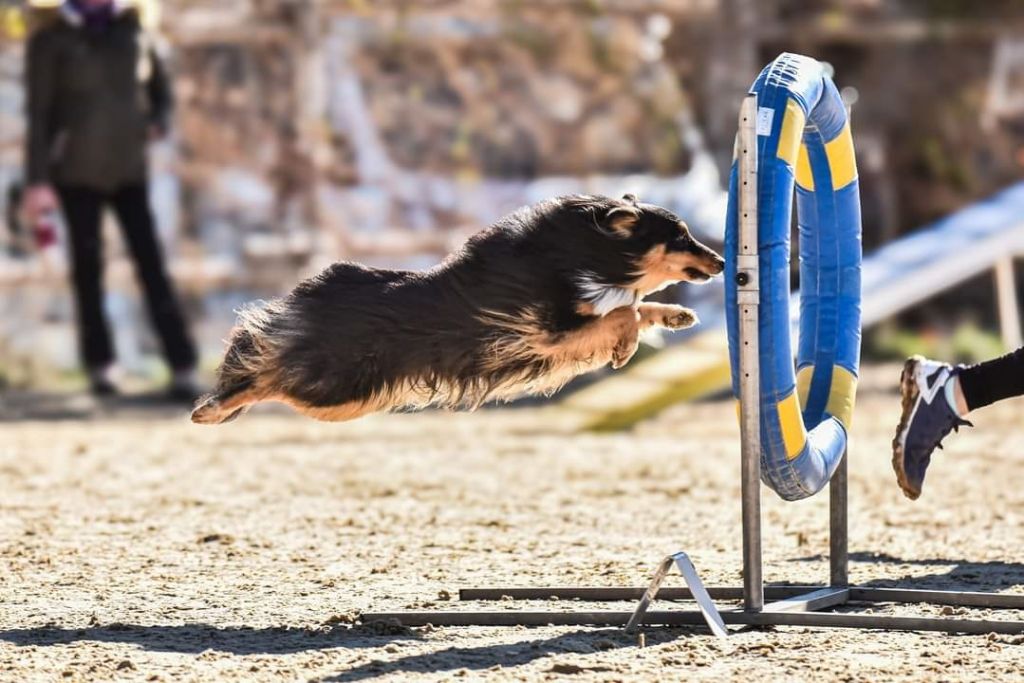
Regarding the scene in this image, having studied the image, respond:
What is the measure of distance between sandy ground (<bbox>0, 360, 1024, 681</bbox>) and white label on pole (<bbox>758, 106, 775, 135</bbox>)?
4.00ft

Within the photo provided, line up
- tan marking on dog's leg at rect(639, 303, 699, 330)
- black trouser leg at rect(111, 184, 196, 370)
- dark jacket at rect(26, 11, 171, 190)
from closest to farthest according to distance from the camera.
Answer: tan marking on dog's leg at rect(639, 303, 699, 330)
dark jacket at rect(26, 11, 171, 190)
black trouser leg at rect(111, 184, 196, 370)

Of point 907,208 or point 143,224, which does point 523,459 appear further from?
point 907,208

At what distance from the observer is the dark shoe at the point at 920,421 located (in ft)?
14.1

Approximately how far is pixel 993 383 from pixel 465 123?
735cm

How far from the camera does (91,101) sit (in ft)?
29.6

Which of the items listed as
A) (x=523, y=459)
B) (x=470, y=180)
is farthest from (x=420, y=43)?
(x=523, y=459)

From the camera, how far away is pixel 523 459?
7172 mm

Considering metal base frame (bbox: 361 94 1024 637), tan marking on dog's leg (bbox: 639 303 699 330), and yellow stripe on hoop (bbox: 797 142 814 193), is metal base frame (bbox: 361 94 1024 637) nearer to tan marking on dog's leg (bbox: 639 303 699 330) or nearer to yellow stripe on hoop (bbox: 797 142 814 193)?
yellow stripe on hoop (bbox: 797 142 814 193)

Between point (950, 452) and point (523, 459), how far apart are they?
1.95 metres

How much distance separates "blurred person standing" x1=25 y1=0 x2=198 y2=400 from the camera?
29.3 feet

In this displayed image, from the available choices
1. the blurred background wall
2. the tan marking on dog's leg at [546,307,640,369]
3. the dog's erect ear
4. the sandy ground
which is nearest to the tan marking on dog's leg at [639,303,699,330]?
the tan marking on dog's leg at [546,307,640,369]

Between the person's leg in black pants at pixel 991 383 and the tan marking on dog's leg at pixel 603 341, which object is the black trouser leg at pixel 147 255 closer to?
the tan marking on dog's leg at pixel 603 341

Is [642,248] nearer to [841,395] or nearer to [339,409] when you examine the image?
[841,395]

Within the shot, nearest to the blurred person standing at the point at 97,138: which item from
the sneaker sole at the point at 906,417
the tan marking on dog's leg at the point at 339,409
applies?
the tan marking on dog's leg at the point at 339,409
